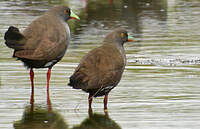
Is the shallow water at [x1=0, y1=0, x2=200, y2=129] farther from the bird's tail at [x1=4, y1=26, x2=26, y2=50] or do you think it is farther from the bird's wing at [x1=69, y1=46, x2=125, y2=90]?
the bird's tail at [x1=4, y1=26, x2=26, y2=50]

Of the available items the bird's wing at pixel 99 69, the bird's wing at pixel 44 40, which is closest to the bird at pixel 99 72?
the bird's wing at pixel 99 69

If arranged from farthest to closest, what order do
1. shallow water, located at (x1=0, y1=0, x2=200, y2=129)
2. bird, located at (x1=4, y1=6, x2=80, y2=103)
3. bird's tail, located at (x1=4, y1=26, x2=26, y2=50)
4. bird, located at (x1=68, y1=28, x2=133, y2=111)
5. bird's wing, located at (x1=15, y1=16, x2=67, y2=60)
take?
bird's wing, located at (x1=15, y1=16, x2=67, y2=60)
bird, located at (x1=4, y1=6, x2=80, y2=103)
bird's tail, located at (x1=4, y1=26, x2=26, y2=50)
bird, located at (x1=68, y1=28, x2=133, y2=111)
shallow water, located at (x1=0, y1=0, x2=200, y2=129)

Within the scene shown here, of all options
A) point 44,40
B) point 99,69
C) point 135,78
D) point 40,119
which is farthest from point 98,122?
point 135,78

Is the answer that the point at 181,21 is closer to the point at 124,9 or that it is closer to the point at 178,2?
the point at 124,9

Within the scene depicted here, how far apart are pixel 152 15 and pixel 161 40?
19.5 ft

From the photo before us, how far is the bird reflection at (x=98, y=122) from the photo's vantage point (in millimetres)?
8617

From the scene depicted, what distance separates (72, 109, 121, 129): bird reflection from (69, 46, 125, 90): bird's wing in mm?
412

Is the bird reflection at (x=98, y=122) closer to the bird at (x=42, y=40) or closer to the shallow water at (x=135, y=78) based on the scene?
the shallow water at (x=135, y=78)

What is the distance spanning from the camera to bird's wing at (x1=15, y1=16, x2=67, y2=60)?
10.5 metres

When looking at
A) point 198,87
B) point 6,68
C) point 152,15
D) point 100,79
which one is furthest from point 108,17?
point 100,79

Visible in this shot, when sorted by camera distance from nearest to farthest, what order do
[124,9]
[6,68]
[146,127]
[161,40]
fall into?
[146,127] < [6,68] < [161,40] < [124,9]

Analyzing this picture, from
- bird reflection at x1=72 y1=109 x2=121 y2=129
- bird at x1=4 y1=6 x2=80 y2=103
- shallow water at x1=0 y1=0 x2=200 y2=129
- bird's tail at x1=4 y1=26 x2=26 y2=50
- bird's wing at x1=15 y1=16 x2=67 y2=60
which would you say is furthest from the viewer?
bird's wing at x1=15 y1=16 x2=67 y2=60

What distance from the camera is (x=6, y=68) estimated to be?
12984mm

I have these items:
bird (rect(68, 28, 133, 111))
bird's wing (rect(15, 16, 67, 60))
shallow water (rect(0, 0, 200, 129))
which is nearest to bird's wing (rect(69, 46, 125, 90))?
bird (rect(68, 28, 133, 111))
